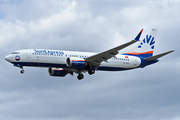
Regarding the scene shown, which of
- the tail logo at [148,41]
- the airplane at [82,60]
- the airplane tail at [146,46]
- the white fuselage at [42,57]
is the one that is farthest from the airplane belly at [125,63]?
the tail logo at [148,41]

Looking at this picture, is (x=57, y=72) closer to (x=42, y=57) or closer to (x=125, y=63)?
(x=42, y=57)

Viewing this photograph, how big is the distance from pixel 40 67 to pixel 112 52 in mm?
12965

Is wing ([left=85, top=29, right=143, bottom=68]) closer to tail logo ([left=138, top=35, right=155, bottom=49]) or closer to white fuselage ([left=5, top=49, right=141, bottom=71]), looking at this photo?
white fuselage ([left=5, top=49, right=141, bottom=71])

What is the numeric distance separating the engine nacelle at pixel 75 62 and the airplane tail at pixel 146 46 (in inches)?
486

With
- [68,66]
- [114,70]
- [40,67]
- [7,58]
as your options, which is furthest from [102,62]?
[7,58]

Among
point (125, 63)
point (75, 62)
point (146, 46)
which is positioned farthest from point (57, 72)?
point (146, 46)

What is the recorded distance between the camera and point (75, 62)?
59156 millimetres

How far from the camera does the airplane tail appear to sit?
6912 cm

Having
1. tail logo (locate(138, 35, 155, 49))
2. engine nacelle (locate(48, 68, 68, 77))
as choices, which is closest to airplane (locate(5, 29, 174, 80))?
engine nacelle (locate(48, 68, 68, 77))

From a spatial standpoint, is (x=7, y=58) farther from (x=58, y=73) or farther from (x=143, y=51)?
(x=143, y=51)

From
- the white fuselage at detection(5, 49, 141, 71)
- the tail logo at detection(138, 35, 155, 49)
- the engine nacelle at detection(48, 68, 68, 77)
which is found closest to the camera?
the white fuselage at detection(5, 49, 141, 71)

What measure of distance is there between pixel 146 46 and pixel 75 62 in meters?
18.9

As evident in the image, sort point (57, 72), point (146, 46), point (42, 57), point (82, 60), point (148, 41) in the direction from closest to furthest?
point (42, 57), point (82, 60), point (57, 72), point (146, 46), point (148, 41)

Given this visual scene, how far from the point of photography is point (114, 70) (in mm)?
65500
